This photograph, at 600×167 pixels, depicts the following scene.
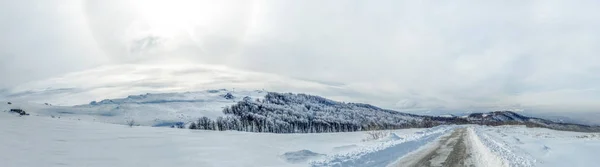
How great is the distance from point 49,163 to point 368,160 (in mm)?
12947

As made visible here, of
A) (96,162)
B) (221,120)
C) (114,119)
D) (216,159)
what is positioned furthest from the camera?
(114,119)

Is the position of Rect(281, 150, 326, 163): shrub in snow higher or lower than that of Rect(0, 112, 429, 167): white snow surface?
lower

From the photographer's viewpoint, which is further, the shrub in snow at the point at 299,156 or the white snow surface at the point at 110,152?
the shrub in snow at the point at 299,156

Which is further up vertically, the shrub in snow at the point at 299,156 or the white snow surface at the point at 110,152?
the white snow surface at the point at 110,152

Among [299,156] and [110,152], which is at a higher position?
[110,152]

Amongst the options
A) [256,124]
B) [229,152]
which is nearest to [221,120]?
[256,124]

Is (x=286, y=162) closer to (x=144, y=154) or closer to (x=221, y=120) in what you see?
(x=144, y=154)

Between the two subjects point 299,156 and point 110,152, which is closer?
point 110,152

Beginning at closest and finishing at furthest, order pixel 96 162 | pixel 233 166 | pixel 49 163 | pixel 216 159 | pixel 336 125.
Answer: pixel 49 163
pixel 96 162
pixel 233 166
pixel 216 159
pixel 336 125

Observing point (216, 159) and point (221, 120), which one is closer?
point (216, 159)

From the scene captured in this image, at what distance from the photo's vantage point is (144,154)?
66.8 feet

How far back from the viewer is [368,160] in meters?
18.3

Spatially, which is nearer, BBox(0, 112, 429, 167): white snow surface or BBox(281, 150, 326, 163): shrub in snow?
BBox(0, 112, 429, 167): white snow surface

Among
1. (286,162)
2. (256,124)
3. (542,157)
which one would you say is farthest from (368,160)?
(256,124)
